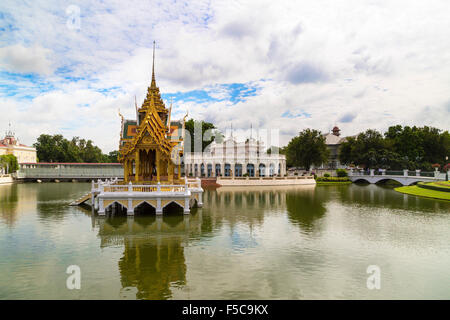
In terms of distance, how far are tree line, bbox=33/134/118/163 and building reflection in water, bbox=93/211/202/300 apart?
73.0m

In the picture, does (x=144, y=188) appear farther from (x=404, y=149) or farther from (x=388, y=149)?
(x=404, y=149)

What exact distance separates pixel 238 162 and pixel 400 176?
1154 inches

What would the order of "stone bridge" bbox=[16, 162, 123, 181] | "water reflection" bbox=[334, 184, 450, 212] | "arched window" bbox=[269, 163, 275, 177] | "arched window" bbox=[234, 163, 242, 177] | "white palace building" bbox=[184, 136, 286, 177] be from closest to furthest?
"water reflection" bbox=[334, 184, 450, 212], "white palace building" bbox=[184, 136, 286, 177], "arched window" bbox=[269, 163, 275, 177], "arched window" bbox=[234, 163, 242, 177], "stone bridge" bbox=[16, 162, 123, 181]

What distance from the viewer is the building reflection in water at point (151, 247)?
8.84m

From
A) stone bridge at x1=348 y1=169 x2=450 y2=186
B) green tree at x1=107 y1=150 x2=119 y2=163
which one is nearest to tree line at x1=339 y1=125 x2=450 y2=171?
stone bridge at x1=348 y1=169 x2=450 y2=186

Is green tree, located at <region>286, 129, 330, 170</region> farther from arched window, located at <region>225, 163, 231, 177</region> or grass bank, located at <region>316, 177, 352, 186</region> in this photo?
arched window, located at <region>225, 163, 231, 177</region>

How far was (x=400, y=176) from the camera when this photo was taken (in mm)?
50219

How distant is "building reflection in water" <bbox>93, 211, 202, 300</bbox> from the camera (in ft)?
29.0

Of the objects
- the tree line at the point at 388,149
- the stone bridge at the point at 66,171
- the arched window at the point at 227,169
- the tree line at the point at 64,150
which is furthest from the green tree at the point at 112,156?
the arched window at the point at 227,169

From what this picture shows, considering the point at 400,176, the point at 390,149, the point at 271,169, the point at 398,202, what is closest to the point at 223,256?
the point at 398,202

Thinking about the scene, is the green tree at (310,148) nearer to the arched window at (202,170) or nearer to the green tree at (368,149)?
the green tree at (368,149)

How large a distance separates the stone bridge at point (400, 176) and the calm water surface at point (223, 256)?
2994 cm
